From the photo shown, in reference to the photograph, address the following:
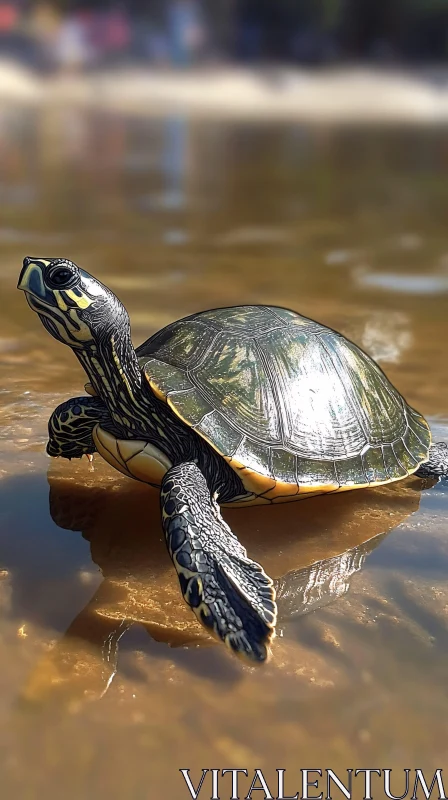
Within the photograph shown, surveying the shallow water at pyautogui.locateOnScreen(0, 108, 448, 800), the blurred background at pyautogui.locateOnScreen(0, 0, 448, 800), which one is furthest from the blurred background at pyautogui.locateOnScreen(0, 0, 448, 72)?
the shallow water at pyautogui.locateOnScreen(0, 108, 448, 800)

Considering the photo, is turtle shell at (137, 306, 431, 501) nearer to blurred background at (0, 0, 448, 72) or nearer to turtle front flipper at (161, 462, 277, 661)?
turtle front flipper at (161, 462, 277, 661)

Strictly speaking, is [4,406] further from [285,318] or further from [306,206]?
[306,206]

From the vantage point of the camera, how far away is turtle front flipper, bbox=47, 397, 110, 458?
3055 mm

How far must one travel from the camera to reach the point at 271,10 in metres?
52.8

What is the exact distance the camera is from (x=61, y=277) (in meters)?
2.82

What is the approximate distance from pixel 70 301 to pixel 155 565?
1116mm

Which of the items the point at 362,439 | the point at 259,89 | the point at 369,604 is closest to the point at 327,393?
the point at 362,439

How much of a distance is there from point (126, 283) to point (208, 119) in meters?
26.8

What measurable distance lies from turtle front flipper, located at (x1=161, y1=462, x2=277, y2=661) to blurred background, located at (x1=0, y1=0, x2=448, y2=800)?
117 millimetres

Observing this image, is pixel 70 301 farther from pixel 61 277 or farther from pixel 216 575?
pixel 216 575

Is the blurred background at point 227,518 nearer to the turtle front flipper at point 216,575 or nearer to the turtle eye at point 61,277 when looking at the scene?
the turtle front flipper at point 216,575
